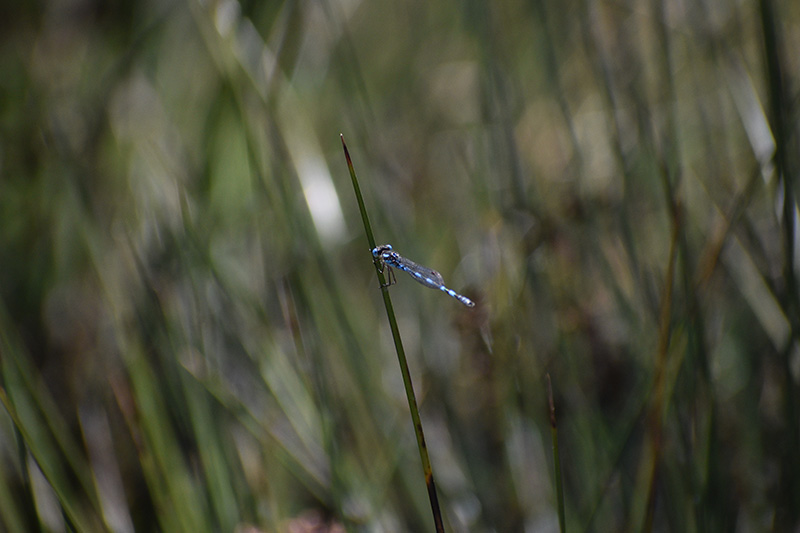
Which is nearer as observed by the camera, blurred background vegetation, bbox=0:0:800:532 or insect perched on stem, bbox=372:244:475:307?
blurred background vegetation, bbox=0:0:800:532

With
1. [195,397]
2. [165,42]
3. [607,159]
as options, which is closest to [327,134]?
[165,42]

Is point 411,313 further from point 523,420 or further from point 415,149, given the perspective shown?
point 415,149

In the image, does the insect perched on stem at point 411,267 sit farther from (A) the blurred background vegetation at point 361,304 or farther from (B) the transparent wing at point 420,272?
(A) the blurred background vegetation at point 361,304

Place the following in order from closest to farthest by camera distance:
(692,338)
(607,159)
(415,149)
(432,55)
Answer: (692,338) → (607,159) → (415,149) → (432,55)

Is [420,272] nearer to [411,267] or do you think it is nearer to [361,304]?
[411,267]

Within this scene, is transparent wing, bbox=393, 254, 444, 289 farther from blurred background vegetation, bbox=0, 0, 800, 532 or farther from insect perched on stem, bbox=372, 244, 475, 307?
blurred background vegetation, bbox=0, 0, 800, 532

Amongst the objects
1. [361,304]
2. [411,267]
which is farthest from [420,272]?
[361,304]

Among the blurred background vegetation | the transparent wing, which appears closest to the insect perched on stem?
the transparent wing

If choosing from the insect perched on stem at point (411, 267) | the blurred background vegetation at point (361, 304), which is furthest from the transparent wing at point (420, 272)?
the blurred background vegetation at point (361, 304)
